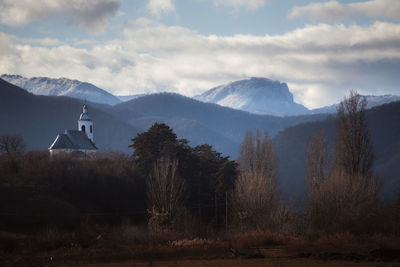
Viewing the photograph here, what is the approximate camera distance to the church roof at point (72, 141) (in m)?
73.5

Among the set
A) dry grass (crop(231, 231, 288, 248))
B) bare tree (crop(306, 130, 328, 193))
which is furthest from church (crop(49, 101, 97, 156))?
dry grass (crop(231, 231, 288, 248))

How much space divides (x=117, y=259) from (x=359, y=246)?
14.7 metres

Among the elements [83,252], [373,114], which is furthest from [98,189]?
[373,114]

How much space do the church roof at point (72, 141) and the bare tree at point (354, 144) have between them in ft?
152

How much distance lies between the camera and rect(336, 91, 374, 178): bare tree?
42.6m

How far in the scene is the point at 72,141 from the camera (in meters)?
75.6

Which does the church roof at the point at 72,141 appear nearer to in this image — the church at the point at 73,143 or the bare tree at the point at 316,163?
the church at the point at 73,143

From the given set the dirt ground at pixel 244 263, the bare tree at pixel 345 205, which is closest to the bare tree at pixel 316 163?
the bare tree at pixel 345 205

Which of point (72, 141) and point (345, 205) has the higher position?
point (72, 141)

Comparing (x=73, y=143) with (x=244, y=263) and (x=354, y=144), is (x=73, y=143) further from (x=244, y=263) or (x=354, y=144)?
(x=244, y=263)

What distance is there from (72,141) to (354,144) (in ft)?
162

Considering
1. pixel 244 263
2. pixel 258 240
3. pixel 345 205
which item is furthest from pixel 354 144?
pixel 244 263

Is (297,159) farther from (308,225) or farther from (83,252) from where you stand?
(83,252)

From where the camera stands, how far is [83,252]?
27625mm
